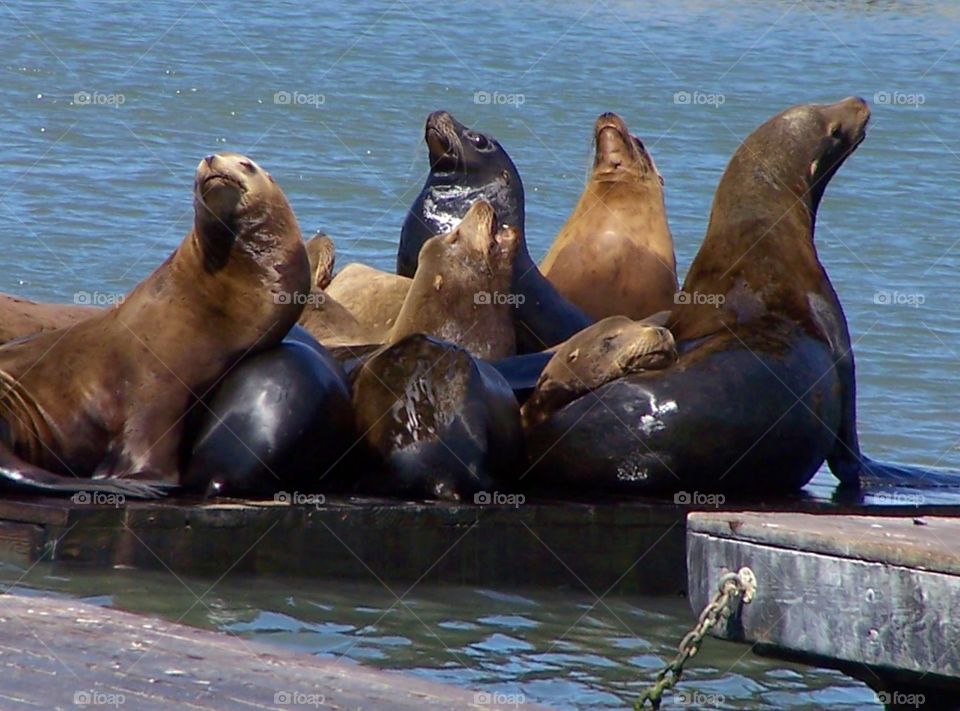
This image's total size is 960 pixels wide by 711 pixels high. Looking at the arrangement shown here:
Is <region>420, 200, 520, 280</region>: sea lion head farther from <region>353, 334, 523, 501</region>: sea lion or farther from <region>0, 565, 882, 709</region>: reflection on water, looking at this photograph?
<region>0, 565, 882, 709</region>: reflection on water

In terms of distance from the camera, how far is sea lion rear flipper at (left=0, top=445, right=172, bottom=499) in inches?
253

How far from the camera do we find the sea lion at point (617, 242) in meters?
→ 9.23

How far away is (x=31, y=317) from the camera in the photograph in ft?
25.8

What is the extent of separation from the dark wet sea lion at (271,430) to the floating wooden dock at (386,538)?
229 millimetres

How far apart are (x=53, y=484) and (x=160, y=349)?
679 mm

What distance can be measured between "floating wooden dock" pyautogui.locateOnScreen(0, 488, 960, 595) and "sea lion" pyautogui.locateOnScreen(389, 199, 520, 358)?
4.48ft

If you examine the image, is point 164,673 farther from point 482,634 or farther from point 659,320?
point 659,320

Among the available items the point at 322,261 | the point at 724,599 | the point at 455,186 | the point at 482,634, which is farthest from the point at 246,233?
the point at 724,599

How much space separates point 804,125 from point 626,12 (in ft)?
56.5

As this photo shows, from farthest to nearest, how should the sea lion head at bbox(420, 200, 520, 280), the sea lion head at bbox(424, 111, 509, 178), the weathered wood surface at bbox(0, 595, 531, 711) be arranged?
the sea lion head at bbox(424, 111, 509, 178)
the sea lion head at bbox(420, 200, 520, 280)
the weathered wood surface at bbox(0, 595, 531, 711)

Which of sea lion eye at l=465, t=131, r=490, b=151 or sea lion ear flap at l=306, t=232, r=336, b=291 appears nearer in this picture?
sea lion ear flap at l=306, t=232, r=336, b=291

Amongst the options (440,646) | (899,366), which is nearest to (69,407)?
(440,646)

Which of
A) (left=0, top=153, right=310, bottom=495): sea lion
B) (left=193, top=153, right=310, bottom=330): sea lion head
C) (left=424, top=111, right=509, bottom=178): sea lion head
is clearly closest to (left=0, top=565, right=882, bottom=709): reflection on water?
(left=0, top=153, right=310, bottom=495): sea lion

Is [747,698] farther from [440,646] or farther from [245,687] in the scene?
[245,687]
